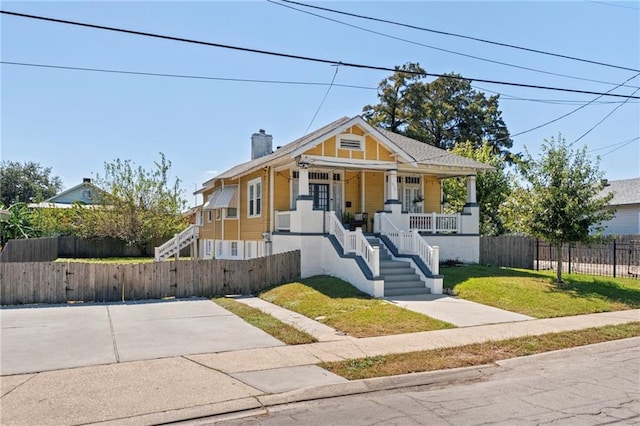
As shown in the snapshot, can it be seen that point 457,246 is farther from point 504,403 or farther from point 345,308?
point 504,403

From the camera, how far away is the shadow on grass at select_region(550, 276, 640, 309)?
1405 cm

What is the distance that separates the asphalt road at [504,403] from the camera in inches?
212

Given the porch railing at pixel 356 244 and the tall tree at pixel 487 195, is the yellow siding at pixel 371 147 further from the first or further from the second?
the tall tree at pixel 487 195

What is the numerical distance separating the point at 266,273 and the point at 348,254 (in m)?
3.12

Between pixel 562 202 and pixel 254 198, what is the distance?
1284 cm

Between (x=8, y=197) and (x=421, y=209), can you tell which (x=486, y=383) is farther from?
(x=8, y=197)

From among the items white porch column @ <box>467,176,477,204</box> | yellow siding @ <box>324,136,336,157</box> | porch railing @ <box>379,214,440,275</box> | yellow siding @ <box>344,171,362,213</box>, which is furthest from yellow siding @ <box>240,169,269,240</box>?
white porch column @ <box>467,176,477,204</box>

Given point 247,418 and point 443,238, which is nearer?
point 247,418

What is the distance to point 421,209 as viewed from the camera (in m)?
22.2

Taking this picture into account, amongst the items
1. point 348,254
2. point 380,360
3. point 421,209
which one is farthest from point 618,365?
point 421,209

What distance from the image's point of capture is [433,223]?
64.2 feet

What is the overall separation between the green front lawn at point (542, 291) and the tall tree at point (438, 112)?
26.5 m

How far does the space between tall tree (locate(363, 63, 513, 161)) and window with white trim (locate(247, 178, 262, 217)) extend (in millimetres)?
22517

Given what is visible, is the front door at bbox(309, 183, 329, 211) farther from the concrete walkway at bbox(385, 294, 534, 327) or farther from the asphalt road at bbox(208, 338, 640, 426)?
the asphalt road at bbox(208, 338, 640, 426)
